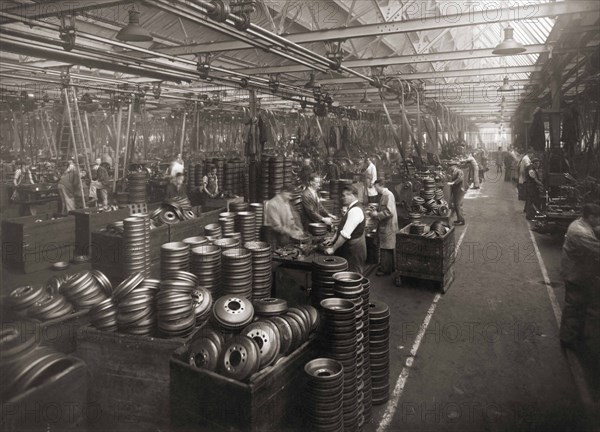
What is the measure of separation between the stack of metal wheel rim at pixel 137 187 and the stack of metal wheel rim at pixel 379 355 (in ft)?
27.0

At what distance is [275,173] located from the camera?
1145 cm

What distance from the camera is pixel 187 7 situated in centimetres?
504

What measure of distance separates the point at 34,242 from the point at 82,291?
16.8 ft

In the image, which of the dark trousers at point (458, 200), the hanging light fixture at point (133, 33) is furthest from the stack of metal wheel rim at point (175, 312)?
the dark trousers at point (458, 200)

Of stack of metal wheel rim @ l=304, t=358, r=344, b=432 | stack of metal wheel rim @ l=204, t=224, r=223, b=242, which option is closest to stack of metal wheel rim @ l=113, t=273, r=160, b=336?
stack of metal wheel rim @ l=304, t=358, r=344, b=432

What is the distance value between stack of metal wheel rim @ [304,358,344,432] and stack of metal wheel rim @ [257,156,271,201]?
27.0 ft

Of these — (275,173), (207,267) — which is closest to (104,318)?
(207,267)

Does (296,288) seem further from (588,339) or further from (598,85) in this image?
(598,85)

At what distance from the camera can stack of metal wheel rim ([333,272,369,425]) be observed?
13.7 feet

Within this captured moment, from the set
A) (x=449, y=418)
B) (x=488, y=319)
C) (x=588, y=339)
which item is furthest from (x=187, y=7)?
(x=588, y=339)

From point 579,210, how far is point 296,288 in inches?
301

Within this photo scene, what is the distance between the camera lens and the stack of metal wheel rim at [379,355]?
4.57m

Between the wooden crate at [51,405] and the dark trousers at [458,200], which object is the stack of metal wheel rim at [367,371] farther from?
the dark trousers at [458,200]

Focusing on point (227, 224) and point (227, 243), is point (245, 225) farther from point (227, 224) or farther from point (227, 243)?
point (227, 243)
